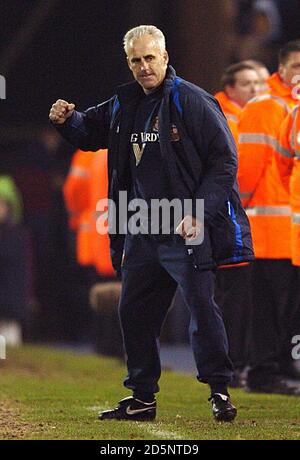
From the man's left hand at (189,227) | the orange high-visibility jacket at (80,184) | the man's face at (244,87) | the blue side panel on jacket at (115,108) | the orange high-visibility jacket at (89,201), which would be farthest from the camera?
the orange high-visibility jacket at (80,184)

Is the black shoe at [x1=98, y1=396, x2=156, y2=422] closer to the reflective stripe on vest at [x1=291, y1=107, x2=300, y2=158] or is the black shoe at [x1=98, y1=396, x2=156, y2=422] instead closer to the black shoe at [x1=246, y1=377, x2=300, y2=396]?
the black shoe at [x1=246, y1=377, x2=300, y2=396]

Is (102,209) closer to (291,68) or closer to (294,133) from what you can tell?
(291,68)

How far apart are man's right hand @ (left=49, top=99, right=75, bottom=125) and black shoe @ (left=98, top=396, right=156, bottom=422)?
4.82ft

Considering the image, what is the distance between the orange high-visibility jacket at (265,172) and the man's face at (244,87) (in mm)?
458

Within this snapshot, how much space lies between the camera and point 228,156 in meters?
8.33

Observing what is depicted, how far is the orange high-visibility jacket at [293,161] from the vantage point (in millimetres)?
10078

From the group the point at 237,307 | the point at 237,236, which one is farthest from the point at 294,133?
the point at 237,236

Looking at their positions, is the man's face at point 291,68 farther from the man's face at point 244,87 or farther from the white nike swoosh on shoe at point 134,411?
the white nike swoosh on shoe at point 134,411

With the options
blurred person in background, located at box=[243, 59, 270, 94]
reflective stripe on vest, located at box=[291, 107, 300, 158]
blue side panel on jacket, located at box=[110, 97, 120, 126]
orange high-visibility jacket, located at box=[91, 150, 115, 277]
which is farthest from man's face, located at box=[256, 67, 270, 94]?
blue side panel on jacket, located at box=[110, 97, 120, 126]

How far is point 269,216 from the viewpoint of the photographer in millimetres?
10594

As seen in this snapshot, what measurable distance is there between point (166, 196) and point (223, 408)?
3.58ft

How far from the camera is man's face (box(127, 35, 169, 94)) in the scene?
834cm

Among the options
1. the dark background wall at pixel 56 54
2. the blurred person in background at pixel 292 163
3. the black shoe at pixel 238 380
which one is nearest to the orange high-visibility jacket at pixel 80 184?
the black shoe at pixel 238 380
